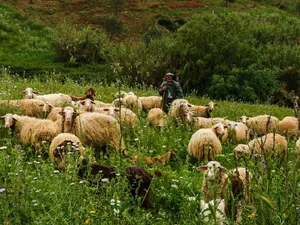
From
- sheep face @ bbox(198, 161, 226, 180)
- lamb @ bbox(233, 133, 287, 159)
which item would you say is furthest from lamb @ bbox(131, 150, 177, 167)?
sheep face @ bbox(198, 161, 226, 180)

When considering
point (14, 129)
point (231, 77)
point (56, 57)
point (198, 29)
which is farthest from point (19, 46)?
point (14, 129)

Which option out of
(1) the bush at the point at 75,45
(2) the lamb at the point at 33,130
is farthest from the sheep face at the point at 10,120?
(1) the bush at the point at 75,45

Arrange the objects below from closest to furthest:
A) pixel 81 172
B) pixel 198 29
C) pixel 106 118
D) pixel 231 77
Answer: pixel 81 172
pixel 106 118
pixel 231 77
pixel 198 29

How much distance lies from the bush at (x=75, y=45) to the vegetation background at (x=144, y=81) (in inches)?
3.0

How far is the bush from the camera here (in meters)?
31.2

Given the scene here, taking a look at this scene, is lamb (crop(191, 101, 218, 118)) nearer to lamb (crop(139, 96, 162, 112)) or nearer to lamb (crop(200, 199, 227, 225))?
lamb (crop(139, 96, 162, 112))

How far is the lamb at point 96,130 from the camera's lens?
7160 mm

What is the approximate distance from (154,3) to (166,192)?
5378cm

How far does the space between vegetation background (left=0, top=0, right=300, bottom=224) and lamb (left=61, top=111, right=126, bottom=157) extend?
35 centimetres

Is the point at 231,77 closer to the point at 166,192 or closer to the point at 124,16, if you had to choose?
the point at 166,192

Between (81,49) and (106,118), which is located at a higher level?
(106,118)

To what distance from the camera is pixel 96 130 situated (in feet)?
23.6

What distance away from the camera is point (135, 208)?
4.21m

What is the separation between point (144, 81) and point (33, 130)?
1890 cm
